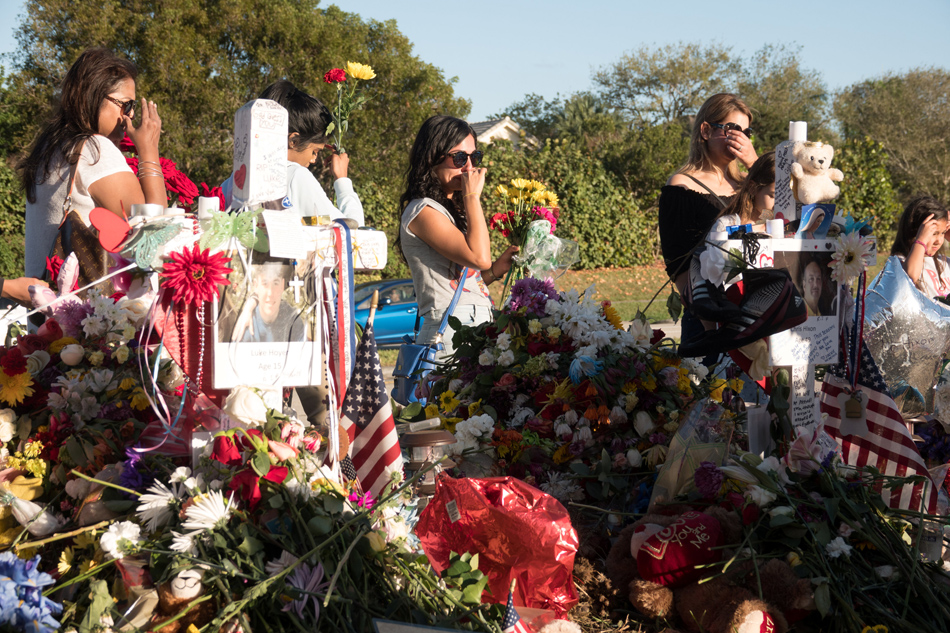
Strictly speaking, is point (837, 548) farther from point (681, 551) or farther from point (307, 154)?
point (307, 154)

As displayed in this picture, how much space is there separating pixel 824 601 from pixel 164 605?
155 centimetres

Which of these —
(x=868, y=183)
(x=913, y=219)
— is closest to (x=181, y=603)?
(x=913, y=219)

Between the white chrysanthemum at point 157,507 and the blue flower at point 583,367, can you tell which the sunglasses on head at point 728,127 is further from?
the white chrysanthemum at point 157,507

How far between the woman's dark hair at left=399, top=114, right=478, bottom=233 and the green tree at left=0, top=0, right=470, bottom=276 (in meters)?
9.54

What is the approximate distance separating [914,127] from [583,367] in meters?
31.6

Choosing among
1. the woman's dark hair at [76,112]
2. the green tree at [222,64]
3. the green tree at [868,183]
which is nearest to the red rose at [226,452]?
the woman's dark hair at [76,112]

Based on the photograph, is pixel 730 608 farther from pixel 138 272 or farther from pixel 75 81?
pixel 75 81

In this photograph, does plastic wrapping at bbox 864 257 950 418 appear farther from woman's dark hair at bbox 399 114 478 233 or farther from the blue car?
the blue car

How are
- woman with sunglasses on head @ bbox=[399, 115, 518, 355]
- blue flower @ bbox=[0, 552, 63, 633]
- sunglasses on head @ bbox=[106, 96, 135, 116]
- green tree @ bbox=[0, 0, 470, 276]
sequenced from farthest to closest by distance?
green tree @ bbox=[0, 0, 470, 276]
woman with sunglasses on head @ bbox=[399, 115, 518, 355]
sunglasses on head @ bbox=[106, 96, 135, 116]
blue flower @ bbox=[0, 552, 63, 633]

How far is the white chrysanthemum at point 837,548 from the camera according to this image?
6.35ft

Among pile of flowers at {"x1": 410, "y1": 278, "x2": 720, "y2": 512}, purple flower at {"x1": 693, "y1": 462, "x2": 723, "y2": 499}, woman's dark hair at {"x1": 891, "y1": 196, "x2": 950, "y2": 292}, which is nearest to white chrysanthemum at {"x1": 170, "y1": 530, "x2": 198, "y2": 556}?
pile of flowers at {"x1": 410, "y1": 278, "x2": 720, "y2": 512}

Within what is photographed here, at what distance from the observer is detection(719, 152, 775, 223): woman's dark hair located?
2875 millimetres

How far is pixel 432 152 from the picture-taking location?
333 centimetres

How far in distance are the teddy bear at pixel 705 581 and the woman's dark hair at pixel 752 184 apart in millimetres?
1297
